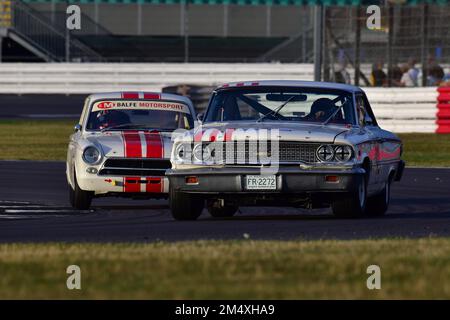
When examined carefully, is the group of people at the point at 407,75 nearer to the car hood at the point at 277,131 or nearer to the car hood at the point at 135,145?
the car hood at the point at 135,145

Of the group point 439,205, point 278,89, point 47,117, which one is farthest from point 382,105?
point 278,89

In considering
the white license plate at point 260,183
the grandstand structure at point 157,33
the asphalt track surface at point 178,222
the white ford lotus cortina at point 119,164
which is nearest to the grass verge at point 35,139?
the asphalt track surface at point 178,222

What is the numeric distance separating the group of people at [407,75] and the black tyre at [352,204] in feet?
55.7

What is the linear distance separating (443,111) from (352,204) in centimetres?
1667

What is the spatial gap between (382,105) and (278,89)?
16.3 metres

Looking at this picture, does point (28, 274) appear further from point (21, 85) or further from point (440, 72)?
point (21, 85)

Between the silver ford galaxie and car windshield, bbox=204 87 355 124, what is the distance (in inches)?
0.4

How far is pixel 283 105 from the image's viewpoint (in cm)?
1402

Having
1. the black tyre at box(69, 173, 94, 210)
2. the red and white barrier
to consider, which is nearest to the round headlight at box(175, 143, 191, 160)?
the black tyre at box(69, 173, 94, 210)

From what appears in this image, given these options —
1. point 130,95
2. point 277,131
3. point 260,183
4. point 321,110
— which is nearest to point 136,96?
A: point 130,95

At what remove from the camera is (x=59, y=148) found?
91.9 ft

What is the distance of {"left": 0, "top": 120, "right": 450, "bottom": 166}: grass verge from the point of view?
2552cm

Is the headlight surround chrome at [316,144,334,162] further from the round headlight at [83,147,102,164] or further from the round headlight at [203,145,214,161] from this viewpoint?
the round headlight at [83,147,102,164]

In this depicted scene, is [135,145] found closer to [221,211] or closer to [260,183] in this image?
[221,211]
